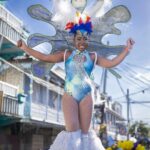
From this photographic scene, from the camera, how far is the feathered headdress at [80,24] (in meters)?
4.50

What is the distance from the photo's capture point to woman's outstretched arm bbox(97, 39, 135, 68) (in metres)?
4.43

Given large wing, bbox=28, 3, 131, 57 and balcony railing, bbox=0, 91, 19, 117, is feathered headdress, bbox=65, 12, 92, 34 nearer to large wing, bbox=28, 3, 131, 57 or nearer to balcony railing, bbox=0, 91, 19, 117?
large wing, bbox=28, 3, 131, 57

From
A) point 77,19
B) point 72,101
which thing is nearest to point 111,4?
point 77,19

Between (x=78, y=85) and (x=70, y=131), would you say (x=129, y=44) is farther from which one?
(x=70, y=131)

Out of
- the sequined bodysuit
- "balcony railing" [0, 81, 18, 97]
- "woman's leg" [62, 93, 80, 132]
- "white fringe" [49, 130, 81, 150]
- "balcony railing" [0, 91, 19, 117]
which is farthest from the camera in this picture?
"balcony railing" [0, 81, 18, 97]

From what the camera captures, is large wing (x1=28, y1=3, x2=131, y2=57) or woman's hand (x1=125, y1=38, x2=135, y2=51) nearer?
woman's hand (x1=125, y1=38, x2=135, y2=51)

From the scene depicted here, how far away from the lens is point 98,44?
4680mm

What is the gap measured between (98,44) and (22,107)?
41.0ft

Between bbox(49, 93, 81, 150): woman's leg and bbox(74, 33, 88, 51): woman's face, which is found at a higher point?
bbox(74, 33, 88, 51): woman's face

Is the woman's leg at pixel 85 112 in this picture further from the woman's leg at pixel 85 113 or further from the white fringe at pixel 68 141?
the white fringe at pixel 68 141

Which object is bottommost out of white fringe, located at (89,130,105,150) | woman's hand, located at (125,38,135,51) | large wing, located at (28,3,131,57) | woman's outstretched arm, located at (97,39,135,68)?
white fringe, located at (89,130,105,150)

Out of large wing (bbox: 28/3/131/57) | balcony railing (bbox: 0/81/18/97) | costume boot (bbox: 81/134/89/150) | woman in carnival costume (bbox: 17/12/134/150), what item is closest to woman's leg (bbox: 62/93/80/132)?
woman in carnival costume (bbox: 17/12/134/150)

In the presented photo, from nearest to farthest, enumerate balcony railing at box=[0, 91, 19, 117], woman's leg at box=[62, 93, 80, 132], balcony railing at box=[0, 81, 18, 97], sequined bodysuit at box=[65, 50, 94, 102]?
woman's leg at box=[62, 93, 80, 132], sequined bodysuit at box=[65, 50, 94, 102], balcony railing at box=[0, 91, 19, 117], balcony railing at box=[0, 81, 18, 97]

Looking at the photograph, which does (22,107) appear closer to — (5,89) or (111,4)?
(5,89)
